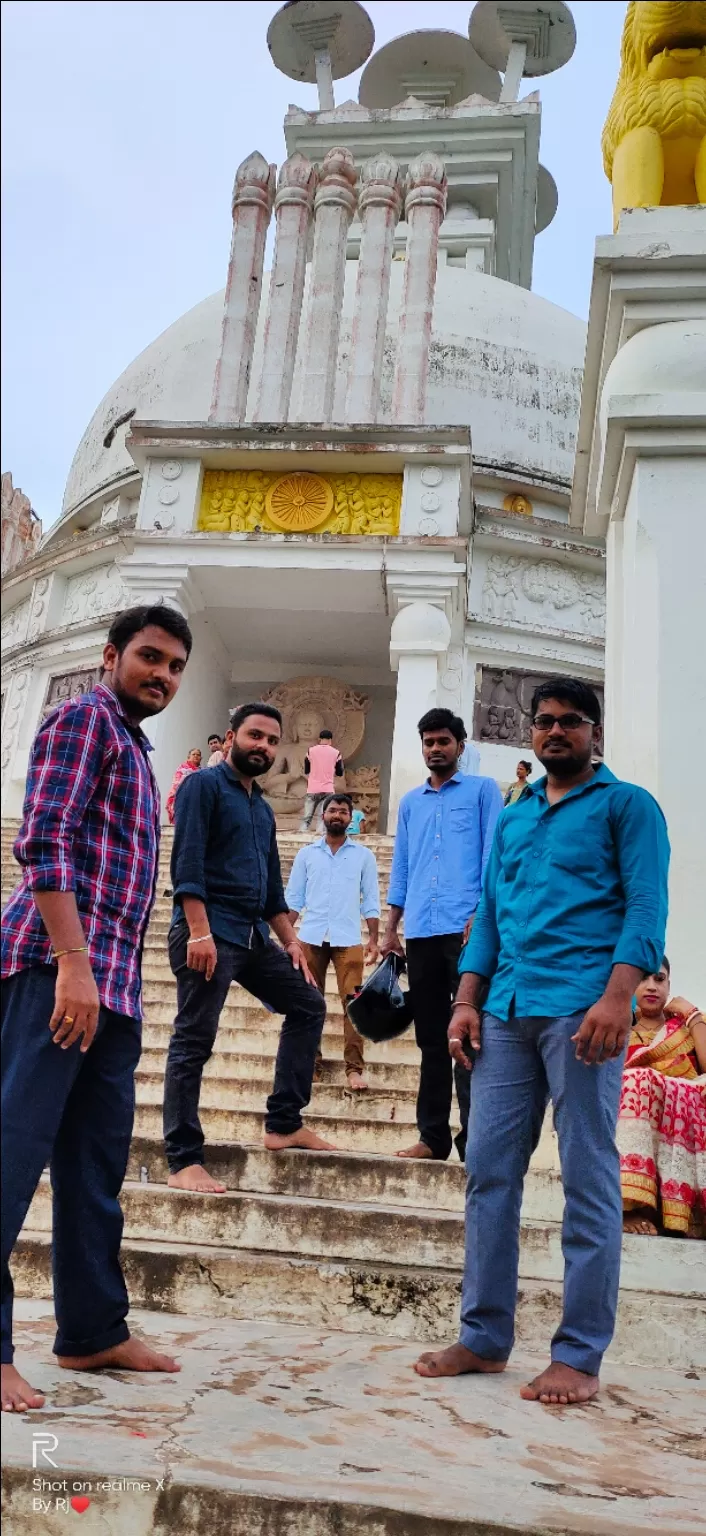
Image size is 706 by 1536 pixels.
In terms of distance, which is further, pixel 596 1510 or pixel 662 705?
pixel 662 705

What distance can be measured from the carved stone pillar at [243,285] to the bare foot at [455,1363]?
12.2 meters

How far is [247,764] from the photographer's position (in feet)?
13.3

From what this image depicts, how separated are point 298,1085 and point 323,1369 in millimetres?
1519

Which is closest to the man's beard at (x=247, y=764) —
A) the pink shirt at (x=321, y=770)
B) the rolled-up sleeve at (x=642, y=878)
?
the rolled-up sleeve at (x=642, y=878)

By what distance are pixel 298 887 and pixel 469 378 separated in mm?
13882

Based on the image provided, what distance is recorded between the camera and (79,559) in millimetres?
16641

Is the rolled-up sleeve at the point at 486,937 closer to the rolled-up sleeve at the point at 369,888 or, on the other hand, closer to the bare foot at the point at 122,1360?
the bare foot at the point at 122,1360

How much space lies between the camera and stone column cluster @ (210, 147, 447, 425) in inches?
542

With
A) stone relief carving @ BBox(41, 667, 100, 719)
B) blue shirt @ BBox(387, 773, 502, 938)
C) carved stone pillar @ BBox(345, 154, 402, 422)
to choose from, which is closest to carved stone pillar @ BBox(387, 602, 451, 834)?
carved stone pillar @ BBox(345, 154, 402, 422)

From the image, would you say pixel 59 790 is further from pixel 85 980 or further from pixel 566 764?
pixel 566 764

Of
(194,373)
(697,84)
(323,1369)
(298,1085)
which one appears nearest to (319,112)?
(194,373)

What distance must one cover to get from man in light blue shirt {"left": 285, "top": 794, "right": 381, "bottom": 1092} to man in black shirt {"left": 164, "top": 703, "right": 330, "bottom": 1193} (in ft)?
3.74

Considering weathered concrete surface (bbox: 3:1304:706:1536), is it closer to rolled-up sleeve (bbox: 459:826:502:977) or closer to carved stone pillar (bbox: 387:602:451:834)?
rolled-up sleeve (bbox: 459:826:502:977)

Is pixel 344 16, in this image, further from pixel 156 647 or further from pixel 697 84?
pixel 156 647
